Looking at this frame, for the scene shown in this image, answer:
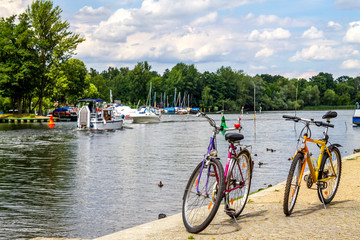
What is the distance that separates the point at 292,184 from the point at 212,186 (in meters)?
1.25

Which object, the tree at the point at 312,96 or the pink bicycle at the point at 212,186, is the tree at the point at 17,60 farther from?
the tree at the point at 312,96

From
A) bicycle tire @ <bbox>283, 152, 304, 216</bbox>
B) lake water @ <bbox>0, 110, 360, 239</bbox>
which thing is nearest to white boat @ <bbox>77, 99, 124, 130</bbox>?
lake water @ <bbox>0, 110, 360, 239</bbox>

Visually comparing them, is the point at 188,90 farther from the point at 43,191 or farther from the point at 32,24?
the point at 43,191

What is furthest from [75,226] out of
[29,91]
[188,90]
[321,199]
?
[188,90]

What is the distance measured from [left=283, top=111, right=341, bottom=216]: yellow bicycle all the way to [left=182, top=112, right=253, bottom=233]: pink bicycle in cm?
75

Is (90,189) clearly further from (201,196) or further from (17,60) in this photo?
(17,60)

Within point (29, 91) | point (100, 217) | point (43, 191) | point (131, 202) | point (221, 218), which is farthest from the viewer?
point (29, 91)

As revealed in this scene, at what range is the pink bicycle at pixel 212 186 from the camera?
6555mm

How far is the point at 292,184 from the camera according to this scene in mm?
7336

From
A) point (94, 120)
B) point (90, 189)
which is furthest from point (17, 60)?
point (90, 189)

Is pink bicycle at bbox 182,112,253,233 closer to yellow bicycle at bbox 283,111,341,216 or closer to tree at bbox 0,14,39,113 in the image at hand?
yellow bicycle at bbox 283,111,341,216

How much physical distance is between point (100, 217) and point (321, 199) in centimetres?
456

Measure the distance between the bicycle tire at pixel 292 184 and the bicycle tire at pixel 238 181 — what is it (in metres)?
0.70

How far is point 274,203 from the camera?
8555 millimetres
